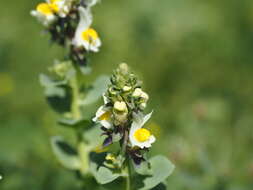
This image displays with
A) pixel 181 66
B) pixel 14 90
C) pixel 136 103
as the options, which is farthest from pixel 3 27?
pixel 136 103

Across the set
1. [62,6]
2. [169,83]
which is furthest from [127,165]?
[169,83]

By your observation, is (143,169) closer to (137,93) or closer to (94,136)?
(137,93)

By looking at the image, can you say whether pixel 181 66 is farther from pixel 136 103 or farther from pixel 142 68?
pixel 136 103

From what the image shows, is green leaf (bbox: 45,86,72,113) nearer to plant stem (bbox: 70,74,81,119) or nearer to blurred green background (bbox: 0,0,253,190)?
plant stem (bbox: 70,74,81,119)

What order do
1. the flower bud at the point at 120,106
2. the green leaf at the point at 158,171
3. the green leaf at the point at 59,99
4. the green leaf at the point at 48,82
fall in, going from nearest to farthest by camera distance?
the flower bud at the point at 120,106 → the green leaf at the point at 158,171 → the green leaf at the point at 48,82 → the green leaf at the point at 59,99

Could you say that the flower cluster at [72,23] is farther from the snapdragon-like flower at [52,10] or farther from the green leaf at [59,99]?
the green leaf at [59,99]

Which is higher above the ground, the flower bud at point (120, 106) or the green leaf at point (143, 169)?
the flower bud at point (120, 106)

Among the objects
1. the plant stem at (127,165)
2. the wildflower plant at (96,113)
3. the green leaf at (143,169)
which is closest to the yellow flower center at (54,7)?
the wildflower plant at (96,113)
